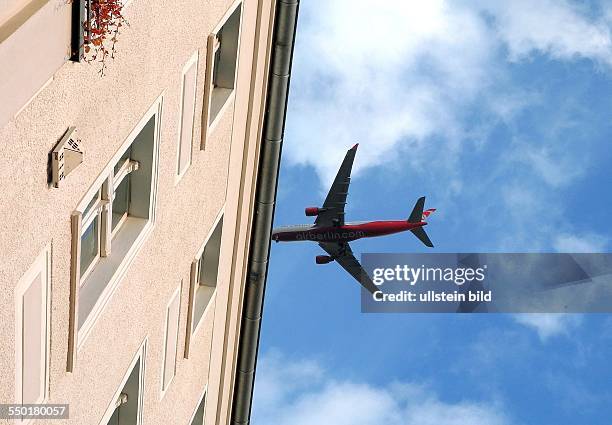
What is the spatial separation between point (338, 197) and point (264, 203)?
763 inches

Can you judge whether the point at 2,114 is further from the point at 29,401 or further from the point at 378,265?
the point at 378,265

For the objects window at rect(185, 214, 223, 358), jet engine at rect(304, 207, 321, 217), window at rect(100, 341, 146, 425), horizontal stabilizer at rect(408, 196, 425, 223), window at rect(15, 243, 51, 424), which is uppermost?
horizontal stabilizer at rect(408, 196, 425, 223)

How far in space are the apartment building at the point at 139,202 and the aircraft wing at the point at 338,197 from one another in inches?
664

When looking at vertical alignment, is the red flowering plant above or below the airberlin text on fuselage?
below

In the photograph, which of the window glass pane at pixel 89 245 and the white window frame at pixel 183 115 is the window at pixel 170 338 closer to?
the white window frame at pixel 183 115

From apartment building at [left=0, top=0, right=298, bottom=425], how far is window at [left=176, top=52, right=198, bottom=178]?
32 millimetres

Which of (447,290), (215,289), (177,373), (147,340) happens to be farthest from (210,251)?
(447,290)

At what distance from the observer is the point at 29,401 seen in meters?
7.06

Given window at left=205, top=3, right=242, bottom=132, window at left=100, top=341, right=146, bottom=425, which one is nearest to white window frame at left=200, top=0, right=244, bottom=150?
window at left=205, top=3, right=242, bottom=132

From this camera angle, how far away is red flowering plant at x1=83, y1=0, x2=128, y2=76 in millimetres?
6855

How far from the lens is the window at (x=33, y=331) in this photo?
6719 millimetres

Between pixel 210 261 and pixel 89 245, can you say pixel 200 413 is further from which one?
pixel 89 245

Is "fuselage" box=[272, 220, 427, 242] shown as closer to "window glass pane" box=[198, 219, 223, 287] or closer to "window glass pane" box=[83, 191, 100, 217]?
"window glass pane" box=[198, 219, 223, 287]

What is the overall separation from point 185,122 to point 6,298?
4019 mm
